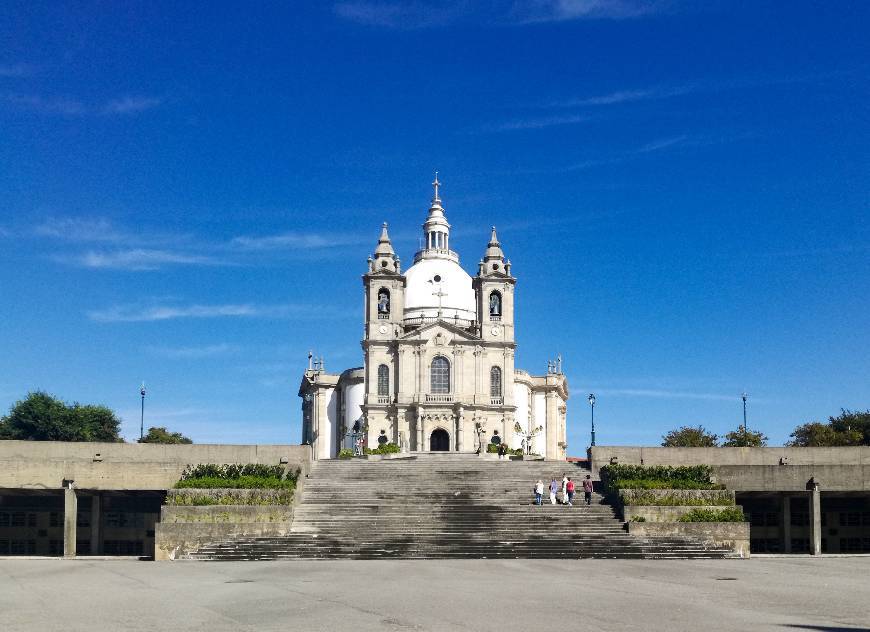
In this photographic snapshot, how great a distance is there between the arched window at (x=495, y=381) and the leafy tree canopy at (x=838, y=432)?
925 inches

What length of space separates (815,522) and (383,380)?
160ft

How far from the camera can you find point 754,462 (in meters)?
46.3

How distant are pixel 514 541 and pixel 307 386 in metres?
62.7

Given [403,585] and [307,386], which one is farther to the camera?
[307,386]

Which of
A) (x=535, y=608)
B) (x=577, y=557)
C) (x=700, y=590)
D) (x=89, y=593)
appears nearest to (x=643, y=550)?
(x=577, y=557)

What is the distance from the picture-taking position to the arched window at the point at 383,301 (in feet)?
291

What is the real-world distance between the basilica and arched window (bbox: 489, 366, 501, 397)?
0.08 metres

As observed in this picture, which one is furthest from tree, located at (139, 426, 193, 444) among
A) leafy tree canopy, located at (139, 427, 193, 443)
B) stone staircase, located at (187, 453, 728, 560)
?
stone staircase, located at (187, 453, 728, 560)

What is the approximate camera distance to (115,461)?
45594 millimetres

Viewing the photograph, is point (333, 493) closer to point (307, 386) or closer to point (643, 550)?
point (643, 550)

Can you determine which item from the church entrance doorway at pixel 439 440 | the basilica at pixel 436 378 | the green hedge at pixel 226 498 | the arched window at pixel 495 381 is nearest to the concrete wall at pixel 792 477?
the green hedge at pixel 226 498

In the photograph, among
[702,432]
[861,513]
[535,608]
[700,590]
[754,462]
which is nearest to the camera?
[535,608]

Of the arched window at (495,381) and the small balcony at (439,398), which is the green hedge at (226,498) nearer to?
the small balcony at (439,398)

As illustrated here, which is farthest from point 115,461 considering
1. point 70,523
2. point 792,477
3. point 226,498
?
point 792,477
